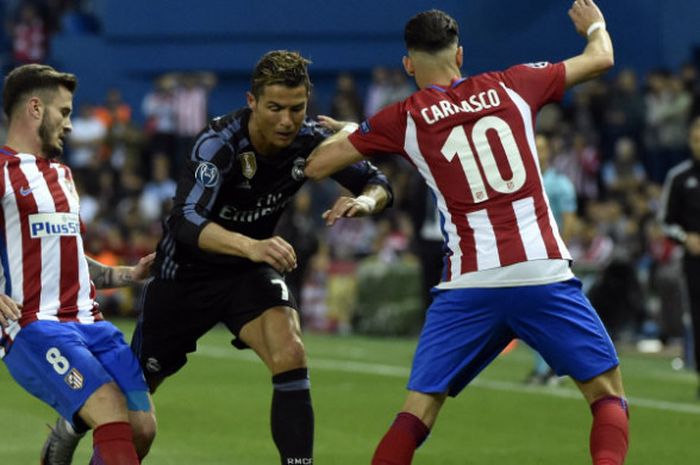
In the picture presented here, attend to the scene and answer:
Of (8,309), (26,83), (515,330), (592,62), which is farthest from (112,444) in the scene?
(592,62)

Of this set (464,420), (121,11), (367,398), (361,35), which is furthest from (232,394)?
(121,11)

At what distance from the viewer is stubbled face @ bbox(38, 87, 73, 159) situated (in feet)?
23.3

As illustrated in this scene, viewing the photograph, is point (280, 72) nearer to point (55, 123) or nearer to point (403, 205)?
point (55, 123)

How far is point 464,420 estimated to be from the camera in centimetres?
1194

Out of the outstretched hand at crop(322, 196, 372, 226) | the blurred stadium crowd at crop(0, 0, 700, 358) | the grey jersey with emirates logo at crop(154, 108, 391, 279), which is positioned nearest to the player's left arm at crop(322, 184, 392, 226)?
the outstretched hand at crop(322, 196, 372, 226)

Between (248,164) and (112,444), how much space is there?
62.2 inches

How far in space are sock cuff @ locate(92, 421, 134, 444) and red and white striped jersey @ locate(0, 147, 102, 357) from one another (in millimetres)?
556

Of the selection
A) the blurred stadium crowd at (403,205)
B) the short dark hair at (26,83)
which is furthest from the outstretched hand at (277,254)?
the blurred stadium crowd at (403,205)

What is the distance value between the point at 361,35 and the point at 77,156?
5780 millimetres

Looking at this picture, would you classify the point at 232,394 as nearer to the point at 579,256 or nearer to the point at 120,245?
the point at 579,256

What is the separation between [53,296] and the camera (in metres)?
6.99

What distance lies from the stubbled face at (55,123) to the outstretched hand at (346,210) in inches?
49.8

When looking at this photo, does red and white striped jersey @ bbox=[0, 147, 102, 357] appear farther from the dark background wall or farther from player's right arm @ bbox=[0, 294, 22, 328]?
the dark background wall

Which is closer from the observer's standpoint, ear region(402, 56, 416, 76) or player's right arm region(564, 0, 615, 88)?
player's right arm region(564, 0, 615, 88)
